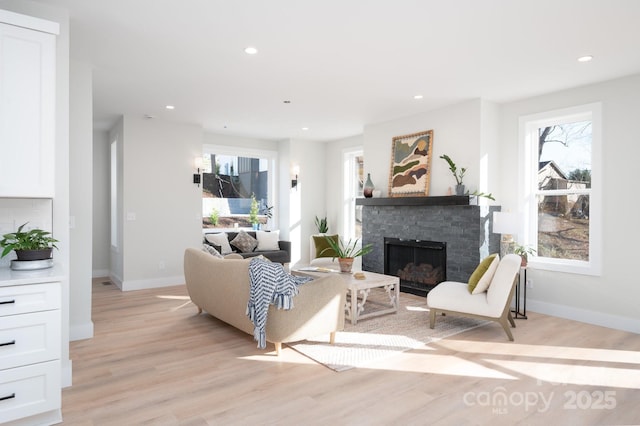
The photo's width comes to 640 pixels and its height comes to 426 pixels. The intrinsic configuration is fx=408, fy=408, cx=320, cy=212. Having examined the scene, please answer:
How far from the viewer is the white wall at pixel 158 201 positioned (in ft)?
20.4

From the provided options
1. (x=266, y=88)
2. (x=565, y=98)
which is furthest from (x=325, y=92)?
(x=565, y=98)

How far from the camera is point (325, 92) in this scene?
495 centimetres

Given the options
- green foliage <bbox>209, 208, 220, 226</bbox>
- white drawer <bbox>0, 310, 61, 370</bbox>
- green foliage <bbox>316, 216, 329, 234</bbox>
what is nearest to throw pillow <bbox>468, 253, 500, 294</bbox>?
white drawer <bbox>0, 310, 61, 370</bbox>

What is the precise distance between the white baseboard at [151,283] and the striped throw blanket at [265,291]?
3.55 metres

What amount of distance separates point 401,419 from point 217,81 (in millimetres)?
3783

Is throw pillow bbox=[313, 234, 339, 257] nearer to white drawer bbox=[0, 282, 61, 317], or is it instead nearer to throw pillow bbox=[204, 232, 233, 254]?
throw pillow bbox=[204, 232, 233, 254]

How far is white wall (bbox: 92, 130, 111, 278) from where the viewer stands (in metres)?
7.28

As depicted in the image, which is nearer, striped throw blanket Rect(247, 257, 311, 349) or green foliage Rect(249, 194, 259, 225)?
striped throw blanket Rect(247, 257, 311, 349)

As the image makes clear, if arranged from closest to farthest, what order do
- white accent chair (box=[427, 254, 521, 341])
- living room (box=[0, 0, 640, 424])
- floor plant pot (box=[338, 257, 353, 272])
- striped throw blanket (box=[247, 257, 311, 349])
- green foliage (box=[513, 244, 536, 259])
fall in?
striped throw blanket (box=[247, 257, 311, 349])
living room (box=[0, 0, 640, 424])
white accent chair (box=[427, 254, 521, 341])
green foliage (box=[513, 244, 536, 259])
floor plant pot (box=[338, 257, 353, 272])

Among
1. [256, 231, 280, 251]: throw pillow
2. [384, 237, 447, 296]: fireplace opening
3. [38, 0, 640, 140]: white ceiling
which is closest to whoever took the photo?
[38, 0, 640, 140]: white ceiling

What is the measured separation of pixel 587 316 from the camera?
4574mm

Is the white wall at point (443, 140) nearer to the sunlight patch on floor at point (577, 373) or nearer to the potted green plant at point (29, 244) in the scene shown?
the sunlight patch on floor at point (577, 373)

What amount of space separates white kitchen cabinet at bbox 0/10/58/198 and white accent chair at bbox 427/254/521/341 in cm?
353

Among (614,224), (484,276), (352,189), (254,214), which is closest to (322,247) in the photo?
(352,189)
